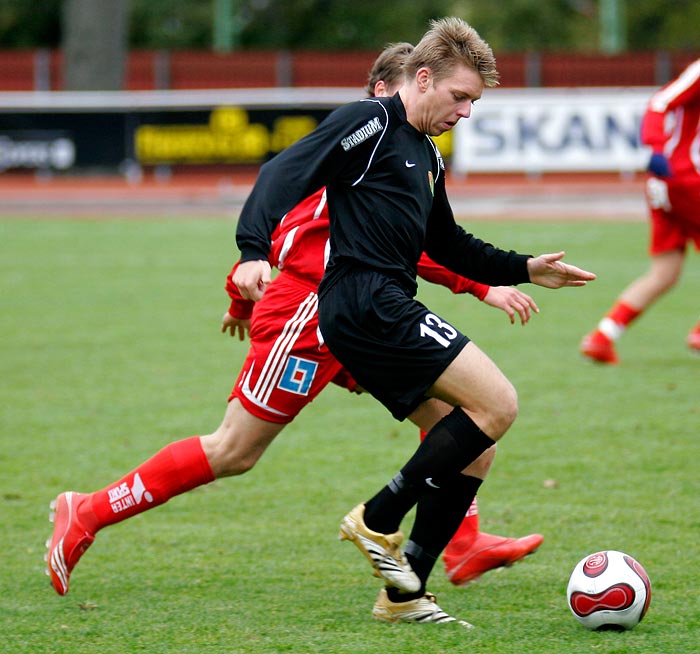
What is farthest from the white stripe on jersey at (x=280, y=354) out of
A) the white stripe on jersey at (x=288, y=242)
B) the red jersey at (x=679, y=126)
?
the red jersey at (x=679, y=126)

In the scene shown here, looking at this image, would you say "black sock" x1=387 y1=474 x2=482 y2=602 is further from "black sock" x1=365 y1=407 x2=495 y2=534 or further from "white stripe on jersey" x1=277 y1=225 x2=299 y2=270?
"white stripe on jersey" x1=277 y1=225 x2=299 y2=270

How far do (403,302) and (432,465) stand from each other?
532 millimetres

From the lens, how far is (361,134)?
404 cm

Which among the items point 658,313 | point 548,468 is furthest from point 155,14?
point 548,468

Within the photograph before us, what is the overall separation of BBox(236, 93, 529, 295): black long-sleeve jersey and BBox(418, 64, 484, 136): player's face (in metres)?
0.09

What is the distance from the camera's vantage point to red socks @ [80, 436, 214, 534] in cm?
463

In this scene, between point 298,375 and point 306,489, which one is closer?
point 298,375

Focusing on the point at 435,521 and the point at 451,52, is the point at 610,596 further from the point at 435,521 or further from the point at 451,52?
the point at 451,52

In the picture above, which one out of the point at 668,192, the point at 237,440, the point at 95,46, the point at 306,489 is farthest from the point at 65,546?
the point at 95,46

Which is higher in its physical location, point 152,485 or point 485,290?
point 485,290

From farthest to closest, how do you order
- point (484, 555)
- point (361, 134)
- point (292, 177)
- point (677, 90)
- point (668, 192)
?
point (668, 192), point (677, 90), point (484, 555), point (361, 134), point (292, 177)

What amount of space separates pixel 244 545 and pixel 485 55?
2276 mm

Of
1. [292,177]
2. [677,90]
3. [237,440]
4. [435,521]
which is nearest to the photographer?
[292,177]

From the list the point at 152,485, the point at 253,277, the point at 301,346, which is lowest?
the point at 152,485
